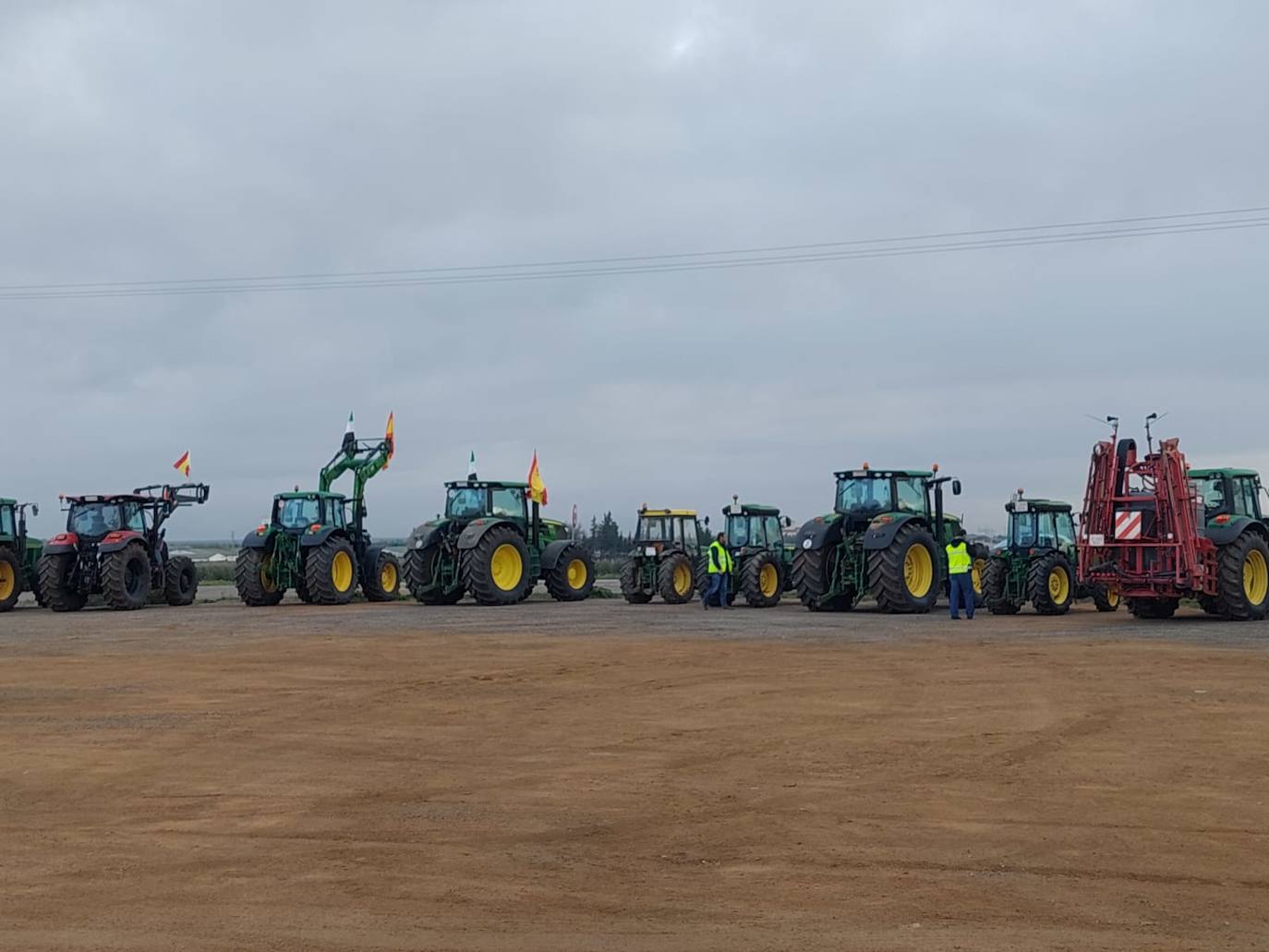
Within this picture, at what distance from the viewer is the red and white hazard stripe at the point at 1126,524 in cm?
1872

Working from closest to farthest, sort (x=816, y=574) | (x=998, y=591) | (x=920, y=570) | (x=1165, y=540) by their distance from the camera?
(x=1165, y=540), (x=920, y=570), (x=816, y=574), (x=998, y=591)

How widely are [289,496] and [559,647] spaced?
12.5 metres

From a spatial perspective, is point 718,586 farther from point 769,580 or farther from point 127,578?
point 127,578

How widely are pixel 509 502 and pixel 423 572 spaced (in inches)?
86.6

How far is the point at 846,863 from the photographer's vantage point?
18.7 feet

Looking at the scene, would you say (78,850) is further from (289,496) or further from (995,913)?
(289,496)

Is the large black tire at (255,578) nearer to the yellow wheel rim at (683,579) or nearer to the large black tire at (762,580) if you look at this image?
the yellow wheel rim at (683,579)

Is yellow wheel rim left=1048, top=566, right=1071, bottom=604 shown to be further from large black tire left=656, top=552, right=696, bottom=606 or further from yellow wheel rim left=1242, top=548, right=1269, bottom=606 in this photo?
large black tire left=656, top=552, right=696, bottom=606

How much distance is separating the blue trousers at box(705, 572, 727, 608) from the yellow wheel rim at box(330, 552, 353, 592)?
7.23 meters

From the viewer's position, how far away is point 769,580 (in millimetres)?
26250

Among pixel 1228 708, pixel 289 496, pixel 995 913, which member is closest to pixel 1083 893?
pixel 995 913

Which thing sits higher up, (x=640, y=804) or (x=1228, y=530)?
(x=1228, y=530)

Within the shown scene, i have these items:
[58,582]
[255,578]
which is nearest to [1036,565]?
[255,578]

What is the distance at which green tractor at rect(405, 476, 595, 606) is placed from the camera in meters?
24.1
